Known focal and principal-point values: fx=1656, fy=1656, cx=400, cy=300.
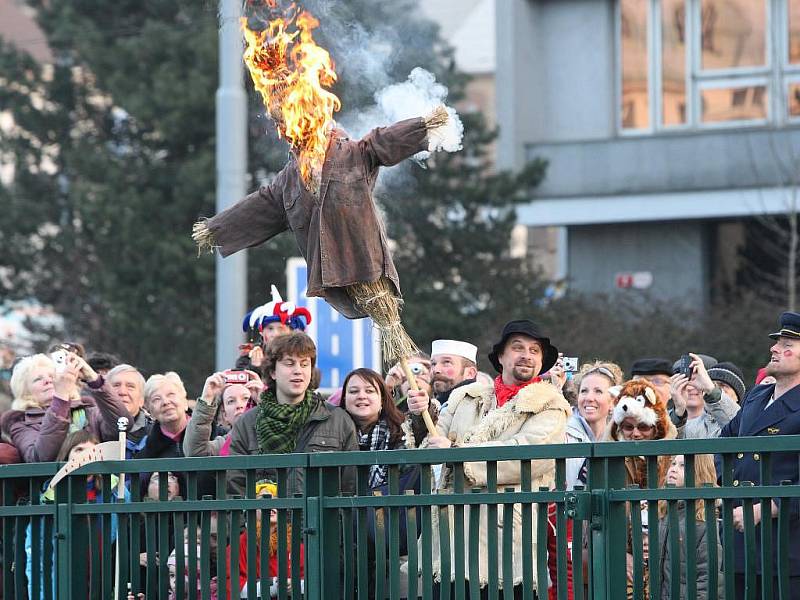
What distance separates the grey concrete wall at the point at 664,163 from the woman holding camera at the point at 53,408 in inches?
604

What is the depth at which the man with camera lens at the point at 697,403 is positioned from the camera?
28.1 ft

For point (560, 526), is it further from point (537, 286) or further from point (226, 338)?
point (537, 286)

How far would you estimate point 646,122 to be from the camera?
25.0m

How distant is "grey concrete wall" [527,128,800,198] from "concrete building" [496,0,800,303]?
0.02m

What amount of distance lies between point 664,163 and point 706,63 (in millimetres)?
1584

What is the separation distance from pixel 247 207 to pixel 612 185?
17395 mm

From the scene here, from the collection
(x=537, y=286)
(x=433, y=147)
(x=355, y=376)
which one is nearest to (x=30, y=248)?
(x=537, y=286)

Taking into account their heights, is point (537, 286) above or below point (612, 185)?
below

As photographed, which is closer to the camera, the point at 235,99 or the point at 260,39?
the point at 260,39

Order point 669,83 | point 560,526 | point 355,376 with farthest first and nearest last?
point 669,83, point 355,376, point 560,526

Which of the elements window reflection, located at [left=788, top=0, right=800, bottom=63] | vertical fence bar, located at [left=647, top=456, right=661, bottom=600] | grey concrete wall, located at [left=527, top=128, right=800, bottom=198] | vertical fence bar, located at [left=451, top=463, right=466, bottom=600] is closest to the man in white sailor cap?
vertical fence bar, located at [left=451, top=463, right=466, bottom=600]

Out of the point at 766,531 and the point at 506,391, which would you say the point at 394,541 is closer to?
the point at 506,391

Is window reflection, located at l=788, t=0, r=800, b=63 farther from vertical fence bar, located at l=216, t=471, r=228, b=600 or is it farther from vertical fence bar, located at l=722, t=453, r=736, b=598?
vertical fence bar, located at l=722, t=453, r=736, b=598

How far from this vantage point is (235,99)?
15.4 meters
